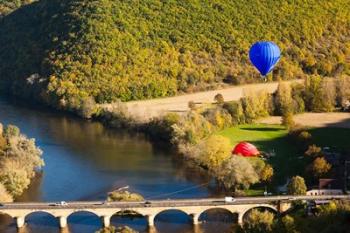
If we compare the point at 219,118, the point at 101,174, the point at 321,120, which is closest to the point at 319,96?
the point at 321,120

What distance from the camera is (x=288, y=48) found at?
10888 cm

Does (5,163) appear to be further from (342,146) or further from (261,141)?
(342,146)

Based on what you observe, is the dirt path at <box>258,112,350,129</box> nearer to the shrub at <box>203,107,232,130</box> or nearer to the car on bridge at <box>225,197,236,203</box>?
the shrub at <box>203,107,232,130</box>

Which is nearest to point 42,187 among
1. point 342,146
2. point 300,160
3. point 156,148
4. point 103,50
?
point 156,148

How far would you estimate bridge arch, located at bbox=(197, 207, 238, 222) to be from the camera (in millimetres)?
53438

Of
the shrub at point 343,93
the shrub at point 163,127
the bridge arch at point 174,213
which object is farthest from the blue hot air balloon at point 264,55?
the shrub at point 343,93

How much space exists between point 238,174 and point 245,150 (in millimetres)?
8241

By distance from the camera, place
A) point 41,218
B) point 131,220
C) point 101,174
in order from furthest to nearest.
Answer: point 101,174 → point 41,218 → point 131,220

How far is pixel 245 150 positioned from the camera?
66938 mm

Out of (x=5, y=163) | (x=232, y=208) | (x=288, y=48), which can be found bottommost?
(x=232, y=208)

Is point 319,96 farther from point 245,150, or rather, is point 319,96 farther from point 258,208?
point 258,208

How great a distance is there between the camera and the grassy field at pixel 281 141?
64.2 m

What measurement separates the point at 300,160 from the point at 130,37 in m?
45.1

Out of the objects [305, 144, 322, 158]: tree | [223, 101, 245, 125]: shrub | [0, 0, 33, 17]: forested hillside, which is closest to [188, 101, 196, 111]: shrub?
[223, 101, 245, 125]: shrub
